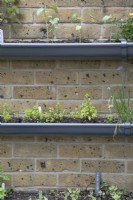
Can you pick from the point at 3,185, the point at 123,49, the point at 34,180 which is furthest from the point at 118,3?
the point at 3,185

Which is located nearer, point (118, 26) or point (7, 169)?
point (118, 26)

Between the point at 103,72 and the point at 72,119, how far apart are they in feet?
1.22

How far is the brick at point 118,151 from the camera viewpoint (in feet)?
8.88

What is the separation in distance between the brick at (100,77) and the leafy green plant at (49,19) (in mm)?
353

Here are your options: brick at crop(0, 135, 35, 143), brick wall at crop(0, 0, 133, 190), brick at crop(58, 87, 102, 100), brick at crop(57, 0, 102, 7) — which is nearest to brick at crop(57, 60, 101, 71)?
brick wall at crop(0, 0, 133, 190)

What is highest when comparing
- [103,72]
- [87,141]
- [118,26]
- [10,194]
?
[118,26]

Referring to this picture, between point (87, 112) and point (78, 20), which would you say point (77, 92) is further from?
point (78, 20)

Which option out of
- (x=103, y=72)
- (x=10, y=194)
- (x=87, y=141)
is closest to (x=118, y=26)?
(x=103, y=72)

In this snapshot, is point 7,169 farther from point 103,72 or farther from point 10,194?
point 103,72

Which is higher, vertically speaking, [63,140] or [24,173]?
[63,140]

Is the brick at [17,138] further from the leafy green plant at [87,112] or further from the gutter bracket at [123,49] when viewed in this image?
the gutter bracket at [123,49]

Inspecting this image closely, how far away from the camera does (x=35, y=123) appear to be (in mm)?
2529

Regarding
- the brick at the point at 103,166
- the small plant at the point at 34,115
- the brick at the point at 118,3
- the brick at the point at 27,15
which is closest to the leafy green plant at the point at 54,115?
the small plant at the point at 34,115

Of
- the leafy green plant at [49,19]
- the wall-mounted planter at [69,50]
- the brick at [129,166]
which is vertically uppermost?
the leafy green plant at [49,19]
